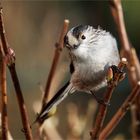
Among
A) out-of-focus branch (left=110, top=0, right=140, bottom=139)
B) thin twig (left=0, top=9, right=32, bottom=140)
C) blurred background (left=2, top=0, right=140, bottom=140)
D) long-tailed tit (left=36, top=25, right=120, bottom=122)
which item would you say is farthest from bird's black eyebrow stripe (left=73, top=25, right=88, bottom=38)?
blurred background (left=2, top=0, right=140, bottom=140)

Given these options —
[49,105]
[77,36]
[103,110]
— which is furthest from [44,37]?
[103,110]

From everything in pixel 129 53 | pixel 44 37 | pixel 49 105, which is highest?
pixel 129 53

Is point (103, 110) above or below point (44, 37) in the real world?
above

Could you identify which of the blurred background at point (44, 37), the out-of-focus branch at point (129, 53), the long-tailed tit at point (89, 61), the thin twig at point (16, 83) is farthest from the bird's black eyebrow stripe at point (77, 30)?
the blurred background at point (44, 37)

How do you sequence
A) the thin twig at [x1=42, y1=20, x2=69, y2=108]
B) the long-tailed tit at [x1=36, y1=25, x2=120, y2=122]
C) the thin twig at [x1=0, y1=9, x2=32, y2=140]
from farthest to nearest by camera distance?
the long-tailed tit at [x1=36, y1=25, x2=120, y2=122] → the thin twig at [x1=42, y1=20, x2=69, y2=108] → the thin twig at [x1=0, y1=9, x2=32, y2=140]

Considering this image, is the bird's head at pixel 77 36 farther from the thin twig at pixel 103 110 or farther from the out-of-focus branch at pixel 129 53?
the thin twig at pixel 103 110

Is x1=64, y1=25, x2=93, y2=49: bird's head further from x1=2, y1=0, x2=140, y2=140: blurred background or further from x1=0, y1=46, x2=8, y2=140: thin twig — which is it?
x1=2, y1=0, x2=140, y2=140: blurred background

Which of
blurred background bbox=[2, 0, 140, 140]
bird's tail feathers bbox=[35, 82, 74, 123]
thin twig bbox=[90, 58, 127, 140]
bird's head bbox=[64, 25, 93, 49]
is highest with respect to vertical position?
bird's head bbox=[64, 25, 93, 49]

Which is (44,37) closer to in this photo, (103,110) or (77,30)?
(77,30)
